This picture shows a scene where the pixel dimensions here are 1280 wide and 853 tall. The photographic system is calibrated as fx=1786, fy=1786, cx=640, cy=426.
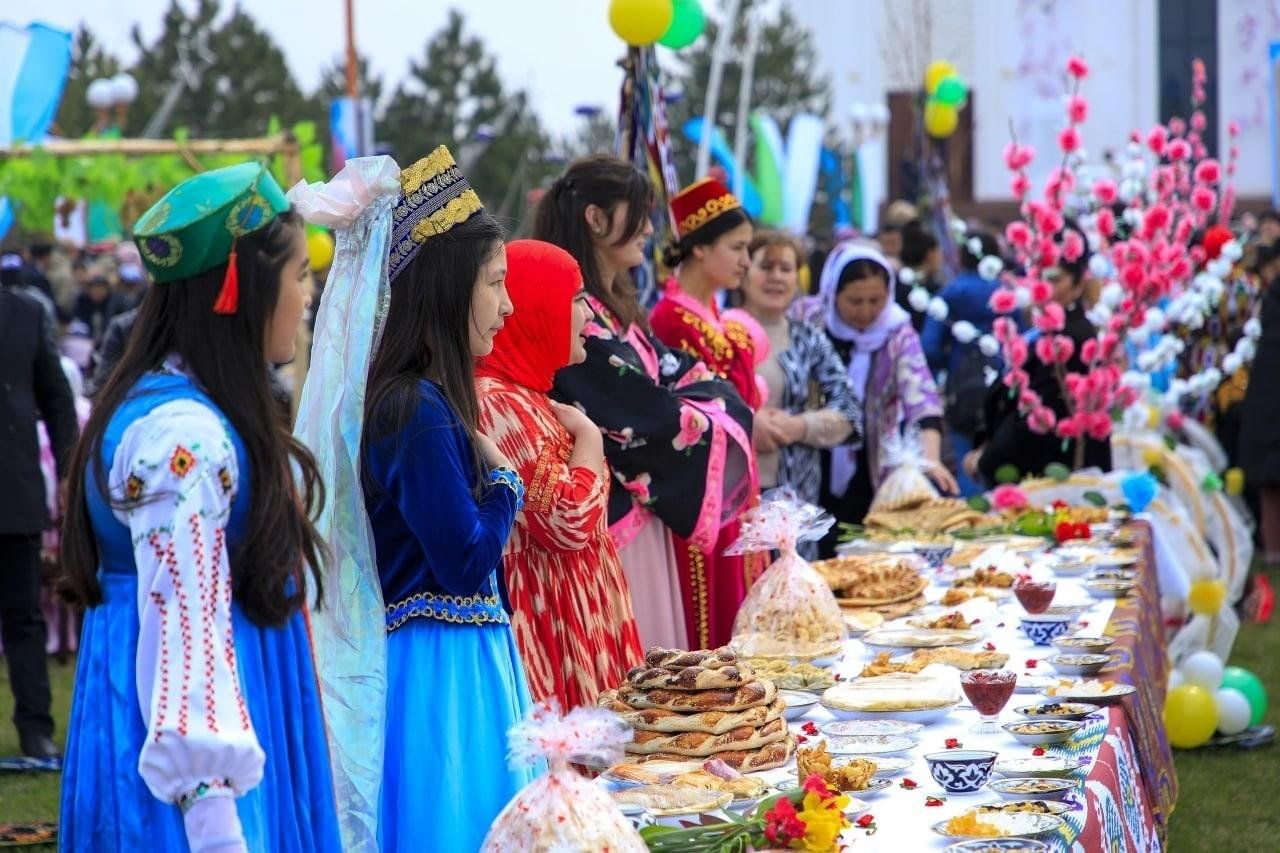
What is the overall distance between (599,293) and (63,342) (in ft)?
23.6

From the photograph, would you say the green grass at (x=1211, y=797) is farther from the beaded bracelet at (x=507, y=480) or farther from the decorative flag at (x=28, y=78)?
the decorative flag at (x=28, y=78)

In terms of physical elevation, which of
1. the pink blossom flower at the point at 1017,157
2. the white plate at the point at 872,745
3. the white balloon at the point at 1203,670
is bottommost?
the white balloon at the point at 1203,670

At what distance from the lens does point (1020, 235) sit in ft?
22.5

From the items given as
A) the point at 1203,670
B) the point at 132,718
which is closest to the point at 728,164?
the point at 1203,670

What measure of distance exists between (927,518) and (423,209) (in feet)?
11.6

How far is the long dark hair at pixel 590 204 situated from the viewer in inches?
177

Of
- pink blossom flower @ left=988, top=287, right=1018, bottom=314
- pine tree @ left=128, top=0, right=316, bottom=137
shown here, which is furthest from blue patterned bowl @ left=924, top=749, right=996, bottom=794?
pine tree @ left=128, top=0, right=316, bottom=137

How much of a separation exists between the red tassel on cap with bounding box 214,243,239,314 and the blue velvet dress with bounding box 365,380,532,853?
0.62 m

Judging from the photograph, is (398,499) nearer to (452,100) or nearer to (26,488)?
(26,488)

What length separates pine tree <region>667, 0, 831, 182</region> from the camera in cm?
4806

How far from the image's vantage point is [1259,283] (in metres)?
10.9

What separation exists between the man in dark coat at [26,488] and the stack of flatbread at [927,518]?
289 centimetres

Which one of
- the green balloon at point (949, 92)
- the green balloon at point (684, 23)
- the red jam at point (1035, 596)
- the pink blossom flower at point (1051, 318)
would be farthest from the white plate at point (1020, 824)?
the green balloon at point (949, 92)

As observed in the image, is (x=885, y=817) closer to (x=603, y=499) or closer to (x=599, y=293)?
(x=603, y=499)
